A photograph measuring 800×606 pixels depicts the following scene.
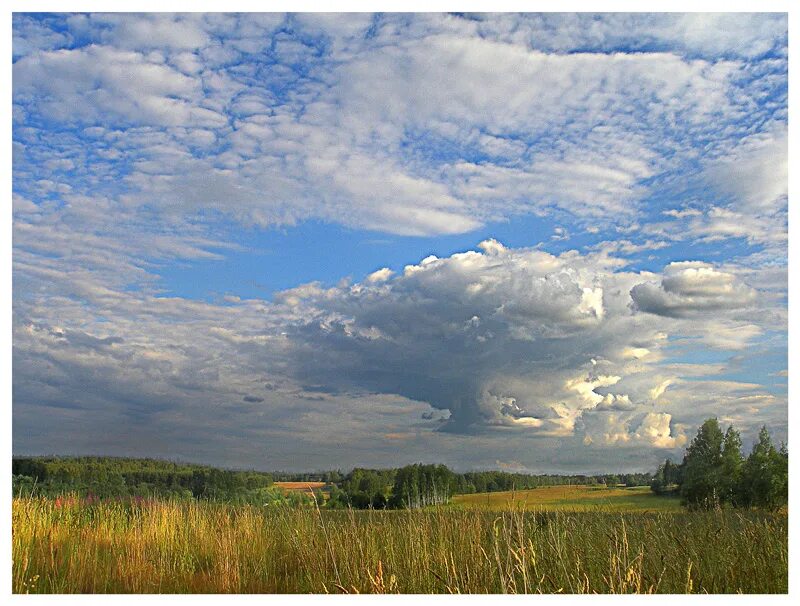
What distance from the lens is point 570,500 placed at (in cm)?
902

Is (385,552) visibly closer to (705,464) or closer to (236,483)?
(236,483)

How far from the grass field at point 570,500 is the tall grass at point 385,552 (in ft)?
0.54

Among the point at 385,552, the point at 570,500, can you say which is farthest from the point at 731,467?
the point at 385,552

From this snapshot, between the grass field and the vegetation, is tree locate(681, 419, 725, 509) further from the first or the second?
the vegetation

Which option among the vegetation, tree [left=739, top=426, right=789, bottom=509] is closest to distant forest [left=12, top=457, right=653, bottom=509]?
the vegetation

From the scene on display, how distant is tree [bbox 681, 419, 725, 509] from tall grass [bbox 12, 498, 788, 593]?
5.52m

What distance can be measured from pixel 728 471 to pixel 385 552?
1258cm

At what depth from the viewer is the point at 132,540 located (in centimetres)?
Result: 873

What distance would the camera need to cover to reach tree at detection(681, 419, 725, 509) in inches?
588
